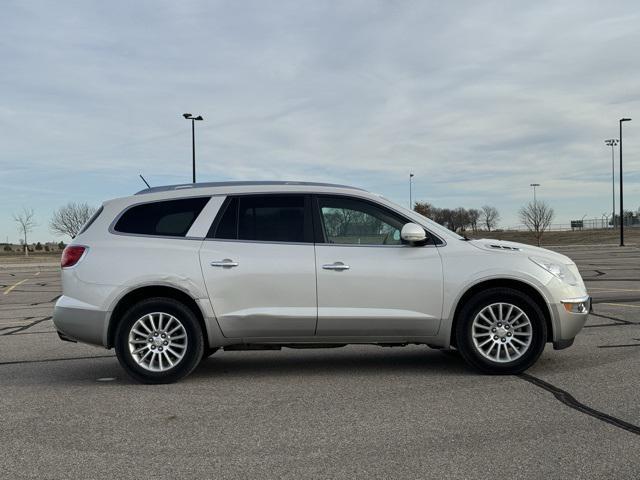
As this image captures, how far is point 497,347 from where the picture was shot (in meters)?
6.12

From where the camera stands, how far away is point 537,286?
20.0 ft

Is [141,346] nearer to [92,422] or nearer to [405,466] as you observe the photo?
[92,422]

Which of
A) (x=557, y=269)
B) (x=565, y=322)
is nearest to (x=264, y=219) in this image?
(x=557, y=269)

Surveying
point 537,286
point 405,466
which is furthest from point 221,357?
point 405,466

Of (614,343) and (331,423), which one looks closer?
(331,423)

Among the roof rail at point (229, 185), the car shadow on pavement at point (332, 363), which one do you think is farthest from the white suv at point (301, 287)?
the car shadow on pavement at point (332, 363)

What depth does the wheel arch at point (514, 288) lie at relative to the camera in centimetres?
613

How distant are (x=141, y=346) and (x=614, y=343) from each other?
5.43 m

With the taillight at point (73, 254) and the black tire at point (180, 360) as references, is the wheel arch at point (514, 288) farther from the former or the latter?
the taillight at point (73, 254)

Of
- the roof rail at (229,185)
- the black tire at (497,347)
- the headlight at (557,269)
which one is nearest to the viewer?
the black tire at (497,347)

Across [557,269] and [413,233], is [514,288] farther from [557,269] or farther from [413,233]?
[413,233]

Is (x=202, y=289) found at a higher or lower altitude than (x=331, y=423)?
higher

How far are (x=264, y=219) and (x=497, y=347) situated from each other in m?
2.53

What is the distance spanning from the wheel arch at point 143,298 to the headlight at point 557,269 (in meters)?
3.21
